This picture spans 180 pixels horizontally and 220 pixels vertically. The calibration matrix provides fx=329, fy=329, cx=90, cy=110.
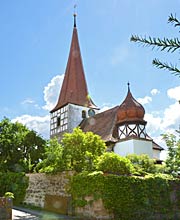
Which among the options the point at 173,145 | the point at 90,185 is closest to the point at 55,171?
the point at 90,185

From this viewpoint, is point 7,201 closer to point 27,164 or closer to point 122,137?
point 27,164

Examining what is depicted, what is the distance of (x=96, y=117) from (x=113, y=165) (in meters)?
23.4

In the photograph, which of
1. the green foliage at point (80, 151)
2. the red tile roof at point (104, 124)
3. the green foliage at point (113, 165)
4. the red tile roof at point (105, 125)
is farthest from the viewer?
the red tile roof at point (104, 124)

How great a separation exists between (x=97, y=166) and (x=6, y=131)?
888 cm

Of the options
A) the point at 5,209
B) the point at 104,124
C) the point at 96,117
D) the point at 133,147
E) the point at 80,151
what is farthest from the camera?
the point at 96,117

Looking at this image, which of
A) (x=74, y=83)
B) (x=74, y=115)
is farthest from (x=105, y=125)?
(x=74, y=83)

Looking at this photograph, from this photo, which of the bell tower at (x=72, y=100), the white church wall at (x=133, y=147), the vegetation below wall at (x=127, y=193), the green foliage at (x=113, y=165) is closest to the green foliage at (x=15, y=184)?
the vegetation below wall at (x=127, y=193)

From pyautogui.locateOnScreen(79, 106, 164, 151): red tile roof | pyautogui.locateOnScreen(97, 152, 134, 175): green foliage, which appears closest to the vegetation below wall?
pyautogui.locateOnScreen(97, 152, 134, 175): green foliage

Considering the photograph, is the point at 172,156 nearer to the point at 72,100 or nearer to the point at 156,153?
the point at 156,153

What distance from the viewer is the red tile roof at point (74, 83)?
142ft

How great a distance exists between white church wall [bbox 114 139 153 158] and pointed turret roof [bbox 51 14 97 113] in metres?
14.6

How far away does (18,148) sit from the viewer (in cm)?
2162

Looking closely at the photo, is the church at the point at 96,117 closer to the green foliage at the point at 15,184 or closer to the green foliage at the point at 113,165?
the green foliage at the point at 15,184

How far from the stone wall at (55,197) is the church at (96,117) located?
467 inches
